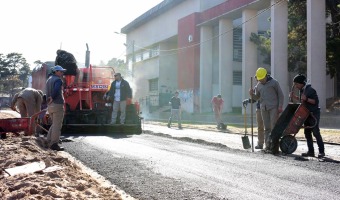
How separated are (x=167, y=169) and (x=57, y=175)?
1.90 meters

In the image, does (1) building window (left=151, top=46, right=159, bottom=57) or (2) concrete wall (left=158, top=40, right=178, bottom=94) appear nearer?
(2) concrete wall (left=158, top=40, right=178, bottom=94)

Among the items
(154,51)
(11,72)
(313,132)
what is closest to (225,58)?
(154,51)

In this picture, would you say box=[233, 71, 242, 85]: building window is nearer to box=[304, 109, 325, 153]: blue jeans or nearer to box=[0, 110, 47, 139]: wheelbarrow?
box=[0, 110, 47, 139]: wheelbarrow

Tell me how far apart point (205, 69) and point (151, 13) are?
46.7 ft

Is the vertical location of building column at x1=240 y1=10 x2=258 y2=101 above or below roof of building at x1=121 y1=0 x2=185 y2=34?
below

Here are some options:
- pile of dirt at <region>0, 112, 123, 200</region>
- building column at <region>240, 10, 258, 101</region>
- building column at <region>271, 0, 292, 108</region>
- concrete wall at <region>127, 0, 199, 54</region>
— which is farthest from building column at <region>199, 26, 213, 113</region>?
pile of dirt at <region>0, 112, 123, 200</region>

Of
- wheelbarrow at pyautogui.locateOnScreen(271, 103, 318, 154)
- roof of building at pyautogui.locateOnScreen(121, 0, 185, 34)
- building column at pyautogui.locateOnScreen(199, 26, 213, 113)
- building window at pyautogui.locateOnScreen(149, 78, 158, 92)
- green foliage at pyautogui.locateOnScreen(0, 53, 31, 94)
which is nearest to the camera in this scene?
wheelbarrow at pyautogui.locateOnScreen(271, 103, 318, 154)

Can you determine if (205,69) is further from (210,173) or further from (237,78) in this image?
(210,173)

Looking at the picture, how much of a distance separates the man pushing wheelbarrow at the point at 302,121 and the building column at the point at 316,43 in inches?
594

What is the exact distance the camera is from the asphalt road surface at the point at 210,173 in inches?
222

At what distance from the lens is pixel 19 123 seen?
11.4 metres

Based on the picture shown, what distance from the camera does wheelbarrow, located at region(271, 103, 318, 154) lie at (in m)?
9.58

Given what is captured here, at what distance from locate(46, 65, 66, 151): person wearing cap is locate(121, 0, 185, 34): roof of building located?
33.0m

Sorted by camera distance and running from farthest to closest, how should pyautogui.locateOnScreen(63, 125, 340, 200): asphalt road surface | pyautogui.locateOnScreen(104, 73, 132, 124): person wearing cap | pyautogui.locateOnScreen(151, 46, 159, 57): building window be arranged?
pyautogui.locateOnScreen(151, 46, 159, 57): building window, pyautogui.locateOnScreen(104, 73, 132, 124): person wearing cap, pyautogui.locateOnScreen(63, 125, 340, 200): asphalt road surface
